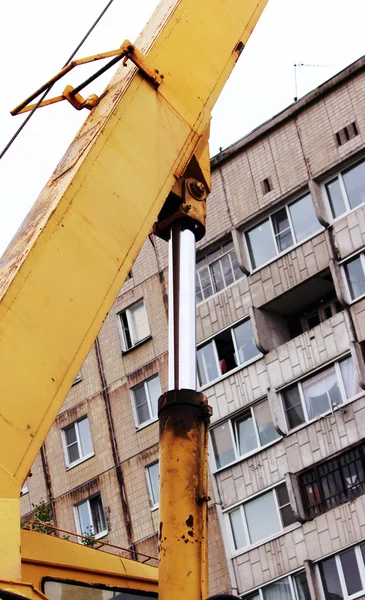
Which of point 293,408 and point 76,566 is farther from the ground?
point 293,408

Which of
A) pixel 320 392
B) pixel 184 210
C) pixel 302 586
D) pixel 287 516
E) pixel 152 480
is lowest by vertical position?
pixel 184 210

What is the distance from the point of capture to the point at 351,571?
2706cm

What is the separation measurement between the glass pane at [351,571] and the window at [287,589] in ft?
3.95

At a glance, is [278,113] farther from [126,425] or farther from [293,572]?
[293,572]

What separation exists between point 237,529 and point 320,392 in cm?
403

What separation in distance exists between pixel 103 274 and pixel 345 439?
20476mm

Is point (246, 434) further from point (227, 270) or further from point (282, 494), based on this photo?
point (227, 270)

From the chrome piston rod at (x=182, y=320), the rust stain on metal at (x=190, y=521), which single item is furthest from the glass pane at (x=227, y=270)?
the rust stain on metal at (x=190, y=521)

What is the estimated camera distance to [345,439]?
28172 millimetres

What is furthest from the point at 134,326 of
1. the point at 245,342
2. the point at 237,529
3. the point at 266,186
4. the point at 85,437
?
the point at 237,529

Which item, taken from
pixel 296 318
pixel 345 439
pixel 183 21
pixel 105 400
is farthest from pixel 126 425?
pixel 183 21

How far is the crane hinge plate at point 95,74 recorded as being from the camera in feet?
30.6

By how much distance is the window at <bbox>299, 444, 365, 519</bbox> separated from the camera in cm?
2795

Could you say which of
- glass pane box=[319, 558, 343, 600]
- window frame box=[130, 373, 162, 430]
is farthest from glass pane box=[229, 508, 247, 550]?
window frame box=[130, 373, 162, 430]
